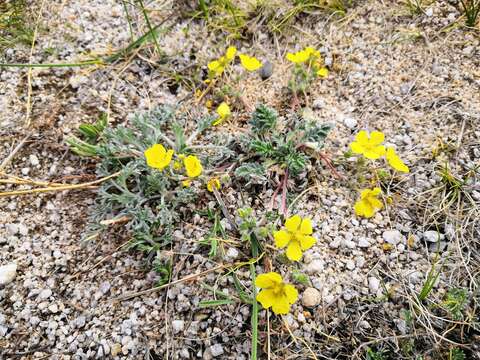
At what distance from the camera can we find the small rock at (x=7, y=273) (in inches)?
79.1

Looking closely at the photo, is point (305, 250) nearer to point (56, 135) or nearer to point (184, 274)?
point (184, 274)

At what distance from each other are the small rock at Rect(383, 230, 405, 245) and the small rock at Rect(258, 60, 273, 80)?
1290mm

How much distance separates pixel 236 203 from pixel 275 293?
61cm

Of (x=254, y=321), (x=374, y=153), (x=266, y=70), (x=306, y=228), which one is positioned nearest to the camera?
(x=254, y=321)

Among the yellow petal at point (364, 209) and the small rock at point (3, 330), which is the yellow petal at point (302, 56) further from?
the small rock at point (3, 330)

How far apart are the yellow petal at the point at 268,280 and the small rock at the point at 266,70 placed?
1.47 meters

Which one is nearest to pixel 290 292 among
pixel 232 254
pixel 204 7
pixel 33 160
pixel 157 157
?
pixel 232 254

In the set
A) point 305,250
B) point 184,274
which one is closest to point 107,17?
point 184,274

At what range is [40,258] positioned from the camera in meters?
2.10

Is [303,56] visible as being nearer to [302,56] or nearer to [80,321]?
[302,56]

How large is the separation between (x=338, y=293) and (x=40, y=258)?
1525 millimetres

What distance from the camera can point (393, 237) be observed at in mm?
2059

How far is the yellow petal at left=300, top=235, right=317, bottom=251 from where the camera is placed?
1.86 m

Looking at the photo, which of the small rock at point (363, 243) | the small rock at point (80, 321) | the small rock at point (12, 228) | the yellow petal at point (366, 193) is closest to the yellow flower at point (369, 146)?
the yellow petal at point (366, 193)
